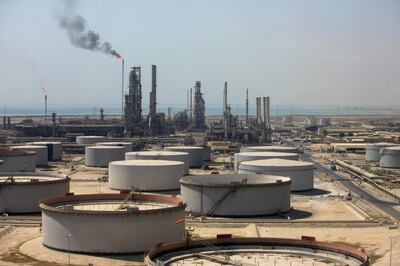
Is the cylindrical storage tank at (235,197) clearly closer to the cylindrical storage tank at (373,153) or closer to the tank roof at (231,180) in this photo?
the tank roof at (231,180)

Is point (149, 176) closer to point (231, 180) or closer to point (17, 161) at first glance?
point (231, 180)

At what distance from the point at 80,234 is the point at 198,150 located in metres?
72.0

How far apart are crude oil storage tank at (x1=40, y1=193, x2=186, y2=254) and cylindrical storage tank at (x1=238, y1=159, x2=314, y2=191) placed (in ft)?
109

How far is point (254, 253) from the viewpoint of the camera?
3506cm

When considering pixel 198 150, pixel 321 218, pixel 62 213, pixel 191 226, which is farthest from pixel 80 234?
pixel 198 150

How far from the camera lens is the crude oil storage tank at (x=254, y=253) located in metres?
33.4

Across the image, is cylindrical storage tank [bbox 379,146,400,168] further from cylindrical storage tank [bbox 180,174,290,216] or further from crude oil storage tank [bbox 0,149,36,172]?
cylindrical storage tank [bbox 180,174,290,216]

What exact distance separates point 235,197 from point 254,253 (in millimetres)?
31818

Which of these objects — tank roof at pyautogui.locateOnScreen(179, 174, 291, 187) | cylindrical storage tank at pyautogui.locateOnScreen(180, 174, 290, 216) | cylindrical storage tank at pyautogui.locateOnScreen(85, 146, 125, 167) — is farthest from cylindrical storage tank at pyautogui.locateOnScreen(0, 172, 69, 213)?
cylindrical storage tank at pyautogui.locateOnScreen(85, 146, 125, 167)

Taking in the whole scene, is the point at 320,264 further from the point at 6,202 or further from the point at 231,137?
the point at 231,137

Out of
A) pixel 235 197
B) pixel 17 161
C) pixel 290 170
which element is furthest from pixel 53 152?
pixel 235 197

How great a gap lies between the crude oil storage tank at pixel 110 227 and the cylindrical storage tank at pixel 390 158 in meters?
76.6

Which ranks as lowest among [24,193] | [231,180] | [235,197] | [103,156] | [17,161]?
[103,156]

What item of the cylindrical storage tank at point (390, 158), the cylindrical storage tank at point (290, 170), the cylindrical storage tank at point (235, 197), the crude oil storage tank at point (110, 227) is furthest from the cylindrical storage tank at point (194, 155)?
the crude oil storage tank at point (110, 227)
